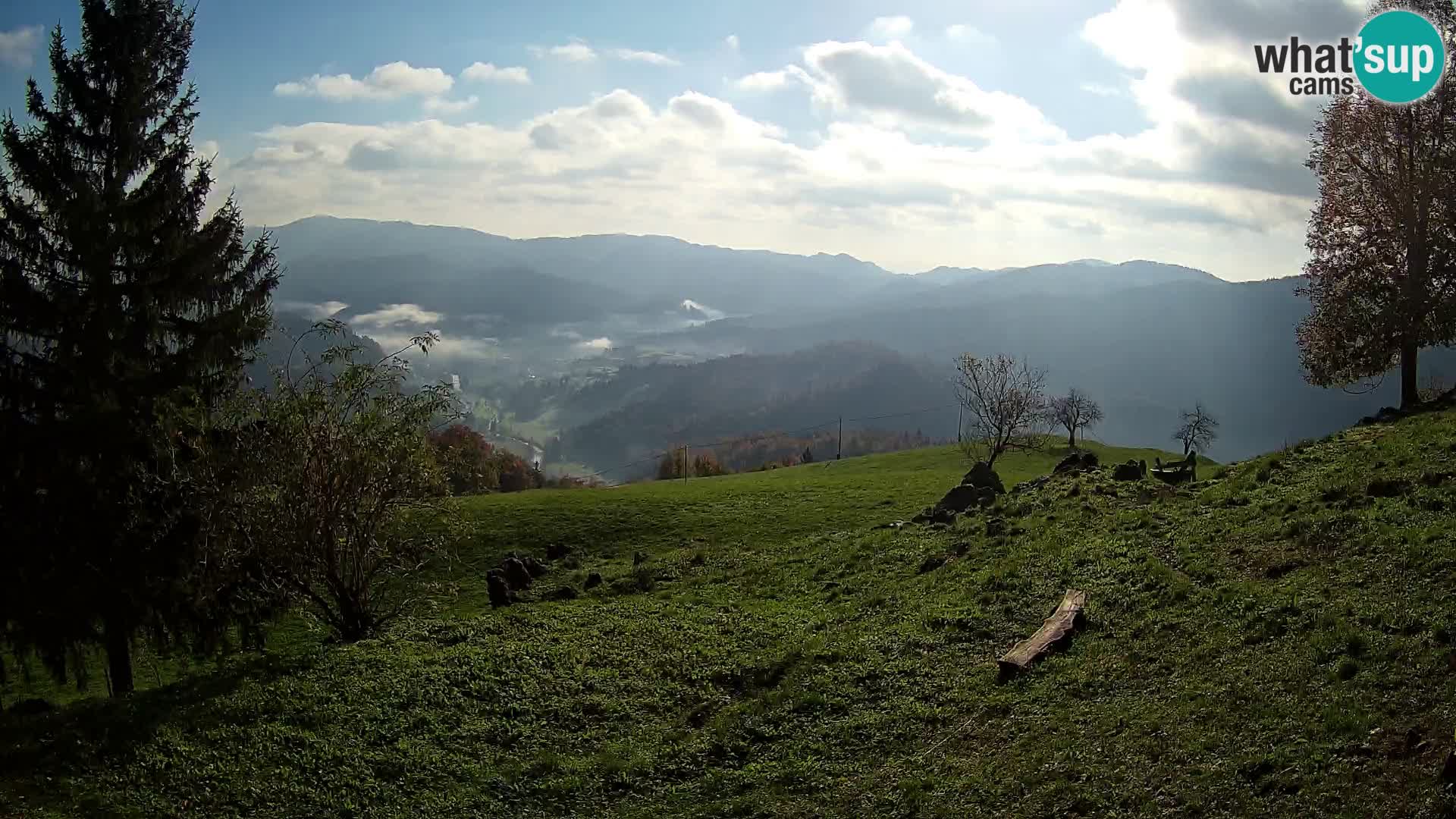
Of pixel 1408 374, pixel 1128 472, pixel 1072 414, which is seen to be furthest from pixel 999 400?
pixel 1072 414

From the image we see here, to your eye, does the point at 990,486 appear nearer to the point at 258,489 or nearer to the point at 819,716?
the point at 819,716

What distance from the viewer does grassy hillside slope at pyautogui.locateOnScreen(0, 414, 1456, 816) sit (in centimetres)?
1062

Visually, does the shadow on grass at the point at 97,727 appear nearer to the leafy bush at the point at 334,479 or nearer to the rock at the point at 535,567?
the leafy bush at the point at 334,479

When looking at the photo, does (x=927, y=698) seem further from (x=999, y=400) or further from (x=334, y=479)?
(x=999, y=400)

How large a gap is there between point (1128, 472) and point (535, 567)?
20.1m

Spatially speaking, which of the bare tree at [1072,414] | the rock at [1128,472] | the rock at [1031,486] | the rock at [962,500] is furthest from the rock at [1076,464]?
the bare tree at [1072,414]

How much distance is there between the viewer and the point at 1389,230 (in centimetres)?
3005

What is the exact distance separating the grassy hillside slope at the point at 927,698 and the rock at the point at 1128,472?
5079mm

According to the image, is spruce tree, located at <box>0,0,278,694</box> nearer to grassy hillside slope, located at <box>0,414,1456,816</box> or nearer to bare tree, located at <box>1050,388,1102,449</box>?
grassy hillside slope, located at <box>0,414,1456,816</box>

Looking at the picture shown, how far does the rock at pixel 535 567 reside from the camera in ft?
99.8

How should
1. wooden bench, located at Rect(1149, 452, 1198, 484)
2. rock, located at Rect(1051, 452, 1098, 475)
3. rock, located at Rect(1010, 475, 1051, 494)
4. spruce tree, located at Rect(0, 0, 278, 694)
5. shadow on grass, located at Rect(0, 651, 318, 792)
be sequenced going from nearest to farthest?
shadow on grass, located at Rect(0, 651, 318, 792)
spruce tree, located at Rect(0, 0, 278, 694)
wooden bench, located at Rect(1149, 452, 1198, 484)
rock, located at Rect(1010, 475, 1051, 494)
rock, located at Rect(1051, 452, 1098, 475)

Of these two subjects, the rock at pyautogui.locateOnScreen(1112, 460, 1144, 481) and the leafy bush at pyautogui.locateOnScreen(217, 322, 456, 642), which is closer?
the leafy bush at pyautogui.locateOnScreen(217, 322, 456, 642)

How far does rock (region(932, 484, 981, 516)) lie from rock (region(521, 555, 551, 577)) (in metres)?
13.9

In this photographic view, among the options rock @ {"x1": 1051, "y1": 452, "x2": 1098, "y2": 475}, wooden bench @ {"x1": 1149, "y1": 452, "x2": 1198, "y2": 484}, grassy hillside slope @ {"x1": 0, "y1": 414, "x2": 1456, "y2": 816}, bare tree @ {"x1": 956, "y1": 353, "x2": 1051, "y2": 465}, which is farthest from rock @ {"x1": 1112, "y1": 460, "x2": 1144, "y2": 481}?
bare tree @ {"x1": 956, "y1": 353, "x2": 1051, "y2": 465}
